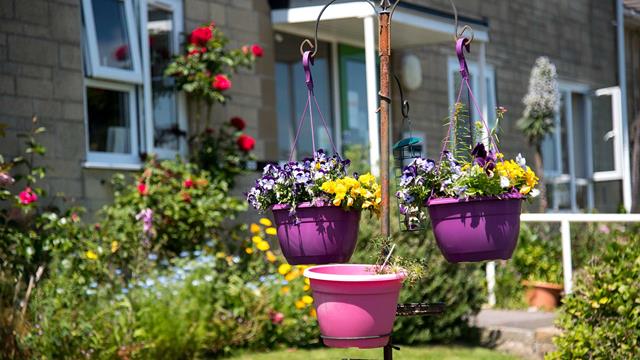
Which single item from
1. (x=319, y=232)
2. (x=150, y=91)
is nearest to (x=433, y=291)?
(x=150, y=91)

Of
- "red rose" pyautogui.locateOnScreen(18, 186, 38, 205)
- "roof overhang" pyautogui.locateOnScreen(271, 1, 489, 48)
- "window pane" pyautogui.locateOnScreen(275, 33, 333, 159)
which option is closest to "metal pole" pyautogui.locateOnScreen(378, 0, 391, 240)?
"red rose" pyautogui.locateOnScreen(18, 186, 38, 205)

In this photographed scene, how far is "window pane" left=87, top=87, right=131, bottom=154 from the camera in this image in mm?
7305

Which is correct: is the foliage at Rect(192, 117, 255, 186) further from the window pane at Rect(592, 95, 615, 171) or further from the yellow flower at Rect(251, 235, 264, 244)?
the window pane at Rect(592, 95, 615, 171)

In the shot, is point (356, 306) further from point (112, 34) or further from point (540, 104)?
point (540, 104)

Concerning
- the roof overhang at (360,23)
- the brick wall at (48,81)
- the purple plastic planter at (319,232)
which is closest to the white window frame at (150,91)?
the brick wall at (48,81)

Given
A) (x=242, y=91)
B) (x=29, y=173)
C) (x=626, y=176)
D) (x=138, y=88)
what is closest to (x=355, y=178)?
(x=29, y=173)

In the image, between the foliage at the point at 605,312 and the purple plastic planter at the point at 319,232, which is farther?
the foliage at the point at 605,312

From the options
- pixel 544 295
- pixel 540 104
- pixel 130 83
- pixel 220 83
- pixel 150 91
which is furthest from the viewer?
pixel 540 104

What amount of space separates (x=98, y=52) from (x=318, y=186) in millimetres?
4221

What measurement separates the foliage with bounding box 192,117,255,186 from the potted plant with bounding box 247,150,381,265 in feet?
13.9

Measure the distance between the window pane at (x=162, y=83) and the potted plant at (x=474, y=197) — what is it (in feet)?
15.5

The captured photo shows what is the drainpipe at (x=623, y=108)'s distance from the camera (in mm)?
13469

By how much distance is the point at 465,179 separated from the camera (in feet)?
11.1

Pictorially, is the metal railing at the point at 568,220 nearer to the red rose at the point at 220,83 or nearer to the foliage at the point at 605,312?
the foliage at the point at 605,312
